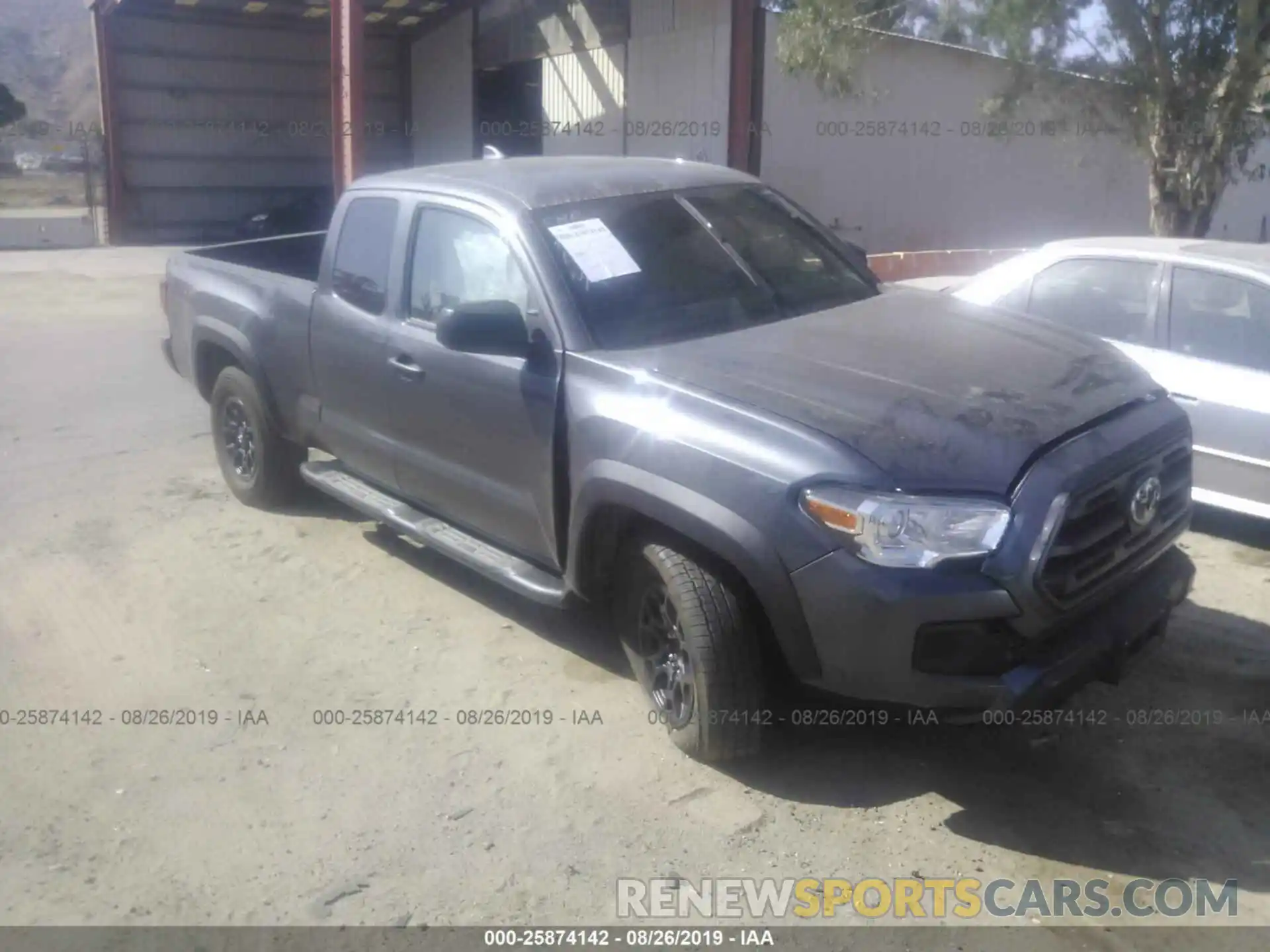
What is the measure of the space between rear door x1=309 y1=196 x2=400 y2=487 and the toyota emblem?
2.96m

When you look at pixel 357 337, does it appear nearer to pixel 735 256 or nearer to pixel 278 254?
pixel 735 256

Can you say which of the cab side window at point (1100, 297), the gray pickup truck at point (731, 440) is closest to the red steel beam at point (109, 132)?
the gray pickup truck at point (731, 440)

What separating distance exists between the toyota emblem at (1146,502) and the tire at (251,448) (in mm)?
4288

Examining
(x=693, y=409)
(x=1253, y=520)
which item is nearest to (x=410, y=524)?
(x=693, y=409)

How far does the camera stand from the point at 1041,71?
12227 millimetres

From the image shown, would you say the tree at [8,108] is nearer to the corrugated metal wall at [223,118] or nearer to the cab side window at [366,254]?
the corrugated metal wall at [223,118]

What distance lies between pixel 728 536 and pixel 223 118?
26.2 metres

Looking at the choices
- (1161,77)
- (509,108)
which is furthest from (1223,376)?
(509,108)

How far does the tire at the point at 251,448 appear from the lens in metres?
6.53

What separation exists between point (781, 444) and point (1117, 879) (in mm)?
1576

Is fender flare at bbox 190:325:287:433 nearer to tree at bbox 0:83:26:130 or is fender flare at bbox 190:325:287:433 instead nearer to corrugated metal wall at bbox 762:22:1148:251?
corrugated metal wall at bbox 762:22:1148:251

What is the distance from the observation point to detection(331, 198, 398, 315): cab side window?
17.6ft

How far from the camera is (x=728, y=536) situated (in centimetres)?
368

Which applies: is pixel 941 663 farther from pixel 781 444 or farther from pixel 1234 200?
pixel 1234 200
